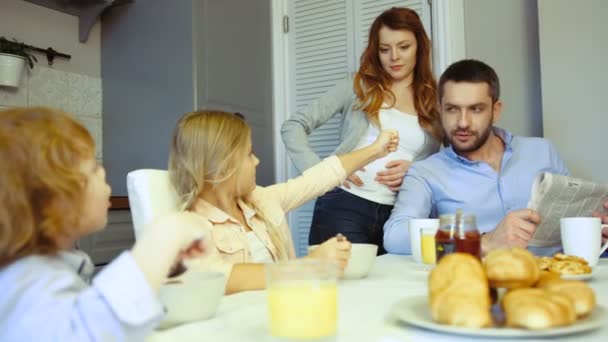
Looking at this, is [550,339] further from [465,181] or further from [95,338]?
[465,181]

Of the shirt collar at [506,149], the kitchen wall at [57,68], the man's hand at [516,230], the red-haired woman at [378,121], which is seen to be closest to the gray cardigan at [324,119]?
the red-haired woman at [378,121]

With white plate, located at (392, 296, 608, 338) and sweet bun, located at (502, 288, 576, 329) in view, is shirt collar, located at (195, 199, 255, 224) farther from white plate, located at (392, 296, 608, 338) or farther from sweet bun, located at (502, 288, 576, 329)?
sweet bun, located at (502, 288, 576, 329)

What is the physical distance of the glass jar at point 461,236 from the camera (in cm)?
80

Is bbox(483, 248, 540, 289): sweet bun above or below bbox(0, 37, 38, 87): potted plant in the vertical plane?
below

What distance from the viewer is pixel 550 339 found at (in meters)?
0.57

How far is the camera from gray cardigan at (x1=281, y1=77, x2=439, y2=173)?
2.01 metres

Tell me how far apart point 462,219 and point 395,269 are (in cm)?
35

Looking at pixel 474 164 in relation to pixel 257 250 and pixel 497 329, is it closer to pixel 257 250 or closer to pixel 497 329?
pixel 257 250

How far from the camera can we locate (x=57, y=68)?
2543 mm

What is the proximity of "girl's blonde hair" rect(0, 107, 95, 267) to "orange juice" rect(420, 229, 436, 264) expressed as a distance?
0.65 m

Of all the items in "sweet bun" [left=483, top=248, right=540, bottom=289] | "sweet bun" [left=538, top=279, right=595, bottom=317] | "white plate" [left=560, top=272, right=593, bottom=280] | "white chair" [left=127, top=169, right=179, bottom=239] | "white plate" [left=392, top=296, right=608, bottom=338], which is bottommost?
"white plate" [left=560, top=272, right=593, bottom=280]

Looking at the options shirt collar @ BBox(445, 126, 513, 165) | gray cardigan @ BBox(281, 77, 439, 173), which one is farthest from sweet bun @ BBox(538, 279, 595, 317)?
gray cardigan @ BBox(281, 77, 439, 173)

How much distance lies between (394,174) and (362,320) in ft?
4.09

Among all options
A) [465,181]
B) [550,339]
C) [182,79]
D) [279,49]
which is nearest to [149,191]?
[550,339]
